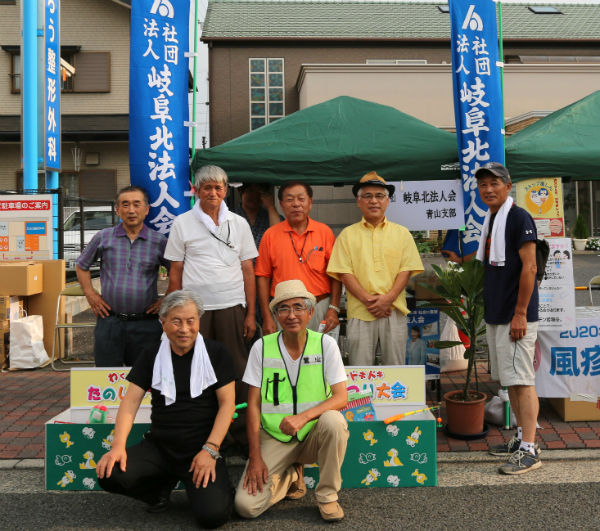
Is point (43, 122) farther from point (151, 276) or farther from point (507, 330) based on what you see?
point (507, 330)

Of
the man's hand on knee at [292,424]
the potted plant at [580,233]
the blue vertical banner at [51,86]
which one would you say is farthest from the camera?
the potted plant at [580,233]

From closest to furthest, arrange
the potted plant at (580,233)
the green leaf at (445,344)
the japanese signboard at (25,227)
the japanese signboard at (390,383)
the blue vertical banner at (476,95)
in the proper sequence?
1. the japanese signboard at (390,383)
2. the green leaf at (445,344)
3. the blue vertical banner at (476,95)
4. the japanese signboard at (25,227)
5. the potted plant at (580,233)

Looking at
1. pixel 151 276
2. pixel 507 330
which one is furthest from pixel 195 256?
pixel 507 330

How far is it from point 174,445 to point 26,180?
18.9 feet

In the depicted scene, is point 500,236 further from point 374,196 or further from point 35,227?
point 35,227

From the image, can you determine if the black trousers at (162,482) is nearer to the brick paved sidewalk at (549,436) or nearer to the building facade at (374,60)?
the brick paved sidewalk at (549,436)

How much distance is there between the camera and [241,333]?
4.00 metres

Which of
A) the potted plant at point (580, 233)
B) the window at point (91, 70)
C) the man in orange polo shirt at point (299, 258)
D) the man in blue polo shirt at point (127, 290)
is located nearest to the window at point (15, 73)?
the window at point (91, 70)

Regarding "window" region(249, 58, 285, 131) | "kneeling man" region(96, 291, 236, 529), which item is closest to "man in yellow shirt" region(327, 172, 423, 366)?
"kneeling man" region(96, 291, 236, 529)

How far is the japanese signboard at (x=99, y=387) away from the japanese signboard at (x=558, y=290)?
3223mm

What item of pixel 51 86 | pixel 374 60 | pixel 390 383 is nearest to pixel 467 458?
pixel 390 383

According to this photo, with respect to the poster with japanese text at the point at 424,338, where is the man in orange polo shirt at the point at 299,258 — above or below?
above

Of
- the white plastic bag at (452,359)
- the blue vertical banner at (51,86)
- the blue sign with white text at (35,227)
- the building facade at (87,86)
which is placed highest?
the building facade at (87,86)

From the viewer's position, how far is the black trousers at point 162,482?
9.74ft
